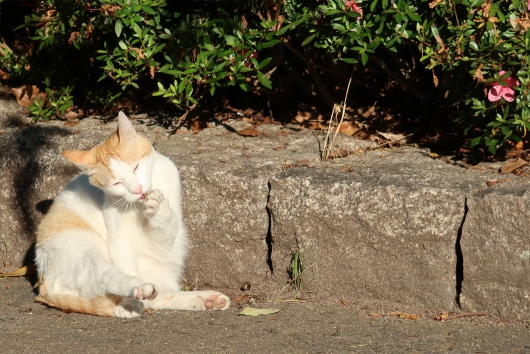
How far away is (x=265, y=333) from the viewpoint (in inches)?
141

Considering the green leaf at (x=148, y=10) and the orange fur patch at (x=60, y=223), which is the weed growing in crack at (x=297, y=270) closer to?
the orange fur patch at (x=60, y=223)

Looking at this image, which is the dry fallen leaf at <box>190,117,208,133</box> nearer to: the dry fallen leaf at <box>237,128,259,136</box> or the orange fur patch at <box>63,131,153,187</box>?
the dry fallen leaf at <box>237,128,259,136</box>

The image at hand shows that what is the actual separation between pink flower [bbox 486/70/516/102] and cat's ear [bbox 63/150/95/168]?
2.27m

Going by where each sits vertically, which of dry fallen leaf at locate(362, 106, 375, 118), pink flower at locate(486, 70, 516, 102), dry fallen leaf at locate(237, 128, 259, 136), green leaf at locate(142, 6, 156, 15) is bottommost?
dry fallen leaf at locate(237, 128, 259, 136)

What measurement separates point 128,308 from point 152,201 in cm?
63

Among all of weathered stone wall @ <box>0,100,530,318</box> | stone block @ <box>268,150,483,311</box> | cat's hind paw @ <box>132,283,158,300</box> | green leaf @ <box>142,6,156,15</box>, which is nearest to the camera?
cat's hind paw @ <box>132,283,158,300</box>

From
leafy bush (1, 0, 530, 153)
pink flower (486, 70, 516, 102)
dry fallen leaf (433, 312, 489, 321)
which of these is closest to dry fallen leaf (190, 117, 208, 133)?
leafy bush (1, 0, 530, 153)

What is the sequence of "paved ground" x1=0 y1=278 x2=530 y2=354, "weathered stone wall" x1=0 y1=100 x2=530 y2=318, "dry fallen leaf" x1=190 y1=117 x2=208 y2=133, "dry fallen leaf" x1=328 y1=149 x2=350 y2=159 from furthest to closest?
"dry fallen leaf" x1=190 y1=117 x2=208 y2=133
"dry fallen leaf" x1=328 y1=149 x2=350 y2=159
"weathered stone wall" x1=0 y1=100 x2=530 y2=318
"paved ground" x1=0 y1=278 x2=530 y2=354

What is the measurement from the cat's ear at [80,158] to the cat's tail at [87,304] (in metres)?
0.74

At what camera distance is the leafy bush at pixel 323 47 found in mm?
3863

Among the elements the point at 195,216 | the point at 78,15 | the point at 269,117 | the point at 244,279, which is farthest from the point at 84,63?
the point at 244,279

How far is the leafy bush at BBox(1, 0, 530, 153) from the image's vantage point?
3.86 m

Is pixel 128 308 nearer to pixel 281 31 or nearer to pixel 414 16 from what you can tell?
pixel 281 31

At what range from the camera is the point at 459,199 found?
12.0 ft
